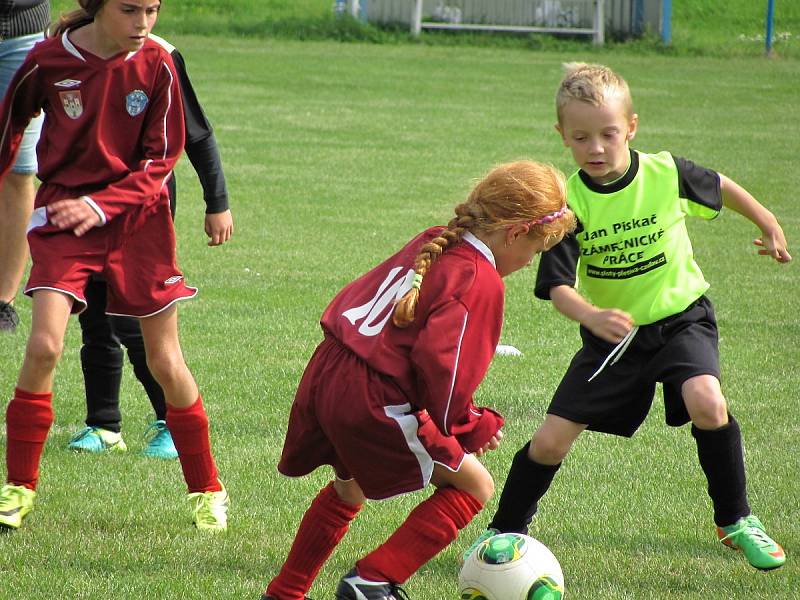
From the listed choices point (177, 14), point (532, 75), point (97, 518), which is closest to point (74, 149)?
point (97, 518)

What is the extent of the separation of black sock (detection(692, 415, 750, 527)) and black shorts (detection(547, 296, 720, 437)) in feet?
0.53

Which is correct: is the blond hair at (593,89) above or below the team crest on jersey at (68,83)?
below

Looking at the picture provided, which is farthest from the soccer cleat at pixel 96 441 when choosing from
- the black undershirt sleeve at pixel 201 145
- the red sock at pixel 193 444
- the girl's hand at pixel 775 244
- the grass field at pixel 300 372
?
the girl's hand at pixel 775 244

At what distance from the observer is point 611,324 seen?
Answer: 354cm

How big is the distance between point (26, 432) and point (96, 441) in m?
0.95

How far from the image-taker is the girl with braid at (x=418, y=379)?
3154 mm

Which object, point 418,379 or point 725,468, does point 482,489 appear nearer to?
point 418,379

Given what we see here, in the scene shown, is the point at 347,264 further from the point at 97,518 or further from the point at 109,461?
the point at 97,518

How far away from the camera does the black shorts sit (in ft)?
12.8

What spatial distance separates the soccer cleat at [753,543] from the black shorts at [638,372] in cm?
38

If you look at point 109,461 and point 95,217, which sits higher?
point 95,217

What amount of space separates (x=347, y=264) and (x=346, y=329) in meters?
5.45

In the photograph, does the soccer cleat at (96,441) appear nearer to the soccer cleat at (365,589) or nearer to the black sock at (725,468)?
the soccer cleat at (365,589)

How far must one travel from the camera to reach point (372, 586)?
10.9ft
